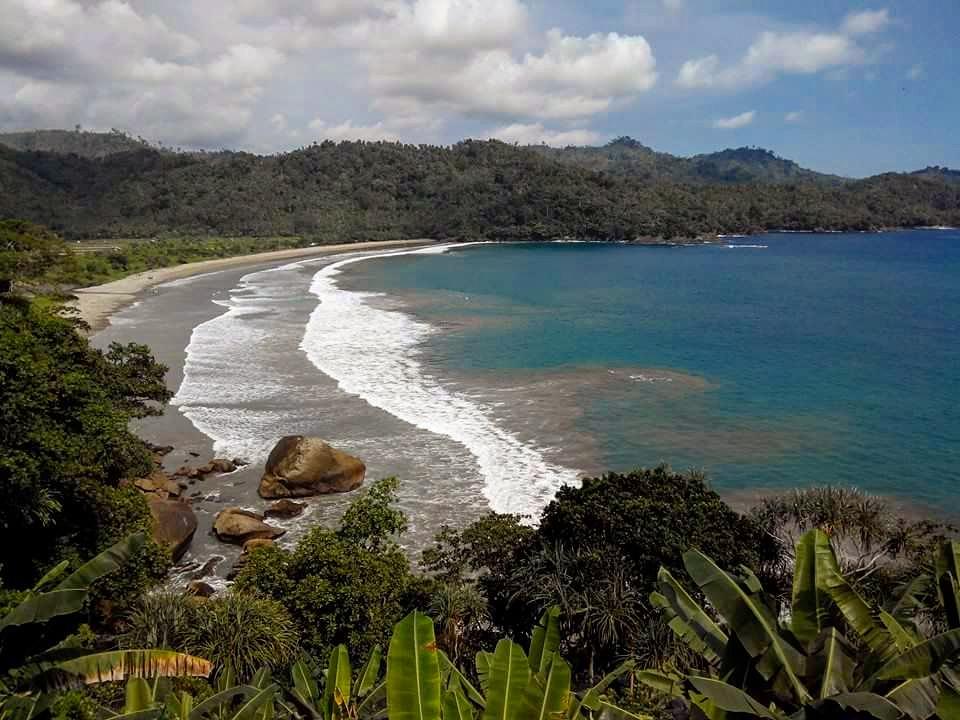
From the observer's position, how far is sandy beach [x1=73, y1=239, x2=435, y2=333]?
158ft

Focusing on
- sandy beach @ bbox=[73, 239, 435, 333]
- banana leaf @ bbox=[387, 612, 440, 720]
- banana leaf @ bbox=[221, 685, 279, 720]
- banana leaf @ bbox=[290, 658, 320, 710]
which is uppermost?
banana leaf @ bbox=[387, 612, 440, 720]

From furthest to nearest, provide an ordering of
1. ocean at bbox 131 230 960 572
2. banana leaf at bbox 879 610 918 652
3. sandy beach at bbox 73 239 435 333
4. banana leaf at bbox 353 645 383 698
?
sandy beach at bbox 73 239 435 333 → ocean at bbox 131 230 960 572 → banana leaf at bbox 353 645 383 698 → banana leaf at bbox 879 610 918 652

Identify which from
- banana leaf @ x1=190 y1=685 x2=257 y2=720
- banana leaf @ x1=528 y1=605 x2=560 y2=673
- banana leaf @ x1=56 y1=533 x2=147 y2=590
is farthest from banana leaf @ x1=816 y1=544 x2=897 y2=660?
banana leaf @ x1=56 y1=533 x2=147 y2=590

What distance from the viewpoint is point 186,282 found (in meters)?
66.9

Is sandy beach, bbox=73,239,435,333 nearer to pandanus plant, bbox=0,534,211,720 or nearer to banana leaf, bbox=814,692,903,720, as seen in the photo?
pandanus plant, bbox=0,534,211,720

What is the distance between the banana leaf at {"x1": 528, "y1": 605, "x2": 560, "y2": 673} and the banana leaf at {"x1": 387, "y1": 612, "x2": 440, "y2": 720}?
1.77 meters

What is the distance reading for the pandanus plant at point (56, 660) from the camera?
5.75 m

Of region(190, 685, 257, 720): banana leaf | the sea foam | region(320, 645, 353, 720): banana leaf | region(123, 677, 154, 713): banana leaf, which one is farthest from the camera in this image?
the sea foam

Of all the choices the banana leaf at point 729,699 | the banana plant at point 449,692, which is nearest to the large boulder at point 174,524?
the banana plant at point 449,692

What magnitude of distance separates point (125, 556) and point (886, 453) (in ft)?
74.9

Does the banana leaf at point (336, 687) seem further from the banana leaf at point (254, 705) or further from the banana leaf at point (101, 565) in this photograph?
the banana leaf at point (101, 565)

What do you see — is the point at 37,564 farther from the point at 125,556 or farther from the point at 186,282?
the point at 186,282

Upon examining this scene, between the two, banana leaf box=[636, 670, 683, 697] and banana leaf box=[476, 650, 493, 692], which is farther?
banana leaf box=[636, 670, 683, 697]

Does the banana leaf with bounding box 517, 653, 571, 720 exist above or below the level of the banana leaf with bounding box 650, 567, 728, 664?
above
